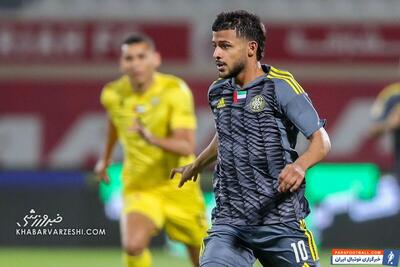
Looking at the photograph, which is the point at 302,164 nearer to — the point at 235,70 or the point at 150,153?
the point at 235,70

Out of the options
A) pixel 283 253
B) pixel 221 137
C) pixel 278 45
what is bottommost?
pixel 278 45

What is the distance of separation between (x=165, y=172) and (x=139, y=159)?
22 cm

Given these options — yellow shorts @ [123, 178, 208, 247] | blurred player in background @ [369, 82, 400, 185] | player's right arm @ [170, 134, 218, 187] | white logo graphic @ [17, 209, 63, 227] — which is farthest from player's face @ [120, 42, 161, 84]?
player's right arm @ [170, 134, 218, 187]

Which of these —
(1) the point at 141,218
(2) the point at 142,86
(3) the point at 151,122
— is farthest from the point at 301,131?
(2) the point at 142,86

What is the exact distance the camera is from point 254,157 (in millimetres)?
4863

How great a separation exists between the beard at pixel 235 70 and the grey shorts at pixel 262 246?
71 centimetres

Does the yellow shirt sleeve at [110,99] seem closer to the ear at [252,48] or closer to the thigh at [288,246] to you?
the ear at [252,48]

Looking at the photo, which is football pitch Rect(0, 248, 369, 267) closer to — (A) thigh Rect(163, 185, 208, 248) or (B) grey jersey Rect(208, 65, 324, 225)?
(A) thigh Rect(163, 185, 208, 248)

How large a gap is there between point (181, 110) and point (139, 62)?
1.87 ft

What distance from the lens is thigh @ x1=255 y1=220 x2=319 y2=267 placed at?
477 cm

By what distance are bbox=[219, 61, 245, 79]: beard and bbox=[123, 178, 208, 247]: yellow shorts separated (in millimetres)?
2752

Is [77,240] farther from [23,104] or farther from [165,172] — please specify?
[23,104]

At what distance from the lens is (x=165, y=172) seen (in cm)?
768

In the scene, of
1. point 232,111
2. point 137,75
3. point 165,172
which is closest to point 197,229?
point 165,172
